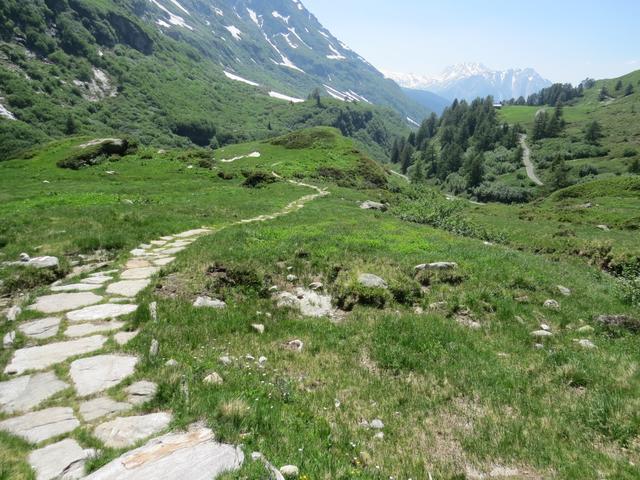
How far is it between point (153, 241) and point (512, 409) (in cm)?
1600

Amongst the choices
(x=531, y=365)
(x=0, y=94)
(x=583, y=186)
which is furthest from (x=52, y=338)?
(x=0, y=94)

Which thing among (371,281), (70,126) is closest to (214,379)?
(371,281)

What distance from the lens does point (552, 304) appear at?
12.3m

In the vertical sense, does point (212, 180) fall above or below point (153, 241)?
below

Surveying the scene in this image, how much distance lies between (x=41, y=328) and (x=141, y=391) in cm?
411

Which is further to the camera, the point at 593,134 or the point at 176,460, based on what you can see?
the point at 593,134

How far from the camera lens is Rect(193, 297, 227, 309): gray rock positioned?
34.7 feet

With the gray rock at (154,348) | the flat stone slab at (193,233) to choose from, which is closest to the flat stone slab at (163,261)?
the flat stone slab at (193,233)

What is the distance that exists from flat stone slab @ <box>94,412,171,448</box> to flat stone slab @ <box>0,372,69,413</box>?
1519mm

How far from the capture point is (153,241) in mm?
17906

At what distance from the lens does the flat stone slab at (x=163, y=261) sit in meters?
14.0

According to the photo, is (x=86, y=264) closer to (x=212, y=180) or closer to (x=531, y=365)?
(x=531, y=365)

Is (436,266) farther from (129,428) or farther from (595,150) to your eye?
(595,150)

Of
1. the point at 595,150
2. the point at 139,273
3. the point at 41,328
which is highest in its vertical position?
the point at 595,150
